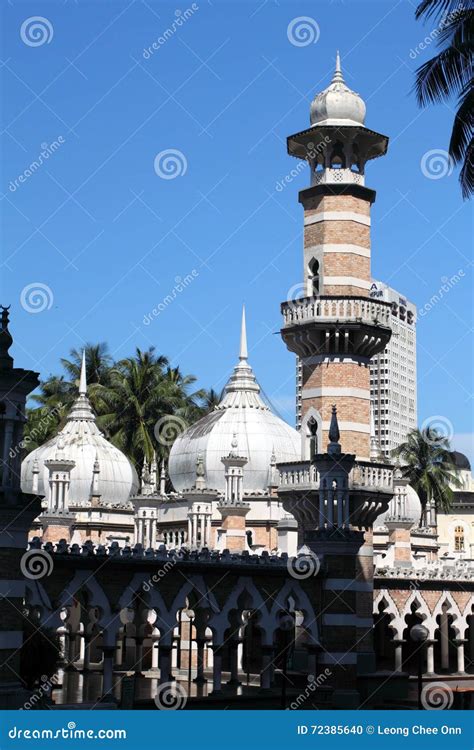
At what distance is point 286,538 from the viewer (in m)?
44.3

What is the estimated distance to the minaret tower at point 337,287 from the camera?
121 feet

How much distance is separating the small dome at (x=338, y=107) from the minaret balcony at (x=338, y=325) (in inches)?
→ 238

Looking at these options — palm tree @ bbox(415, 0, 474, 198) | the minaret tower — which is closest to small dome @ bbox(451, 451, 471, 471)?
the minaret tower

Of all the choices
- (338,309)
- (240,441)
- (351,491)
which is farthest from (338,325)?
(240,441)

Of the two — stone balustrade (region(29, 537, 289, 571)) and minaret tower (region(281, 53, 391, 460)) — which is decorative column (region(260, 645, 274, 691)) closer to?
stone balustrade (region(29, 537, 289, 571))

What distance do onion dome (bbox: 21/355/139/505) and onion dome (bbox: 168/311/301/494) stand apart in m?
3.07

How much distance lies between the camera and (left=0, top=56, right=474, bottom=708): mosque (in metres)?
29.4

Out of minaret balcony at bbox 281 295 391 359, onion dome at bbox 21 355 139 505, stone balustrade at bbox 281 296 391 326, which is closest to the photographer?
minaret balcony at bbox 281 295 391 359

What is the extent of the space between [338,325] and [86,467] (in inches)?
868

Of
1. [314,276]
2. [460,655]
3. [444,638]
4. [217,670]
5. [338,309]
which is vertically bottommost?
[217,670]

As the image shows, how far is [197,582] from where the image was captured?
31.7 m

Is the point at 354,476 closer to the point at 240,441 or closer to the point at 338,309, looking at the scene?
the point at 338,309

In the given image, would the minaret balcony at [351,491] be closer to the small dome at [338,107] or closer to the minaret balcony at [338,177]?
the minaret balcony at [338,177]

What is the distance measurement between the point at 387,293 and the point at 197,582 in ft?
431
